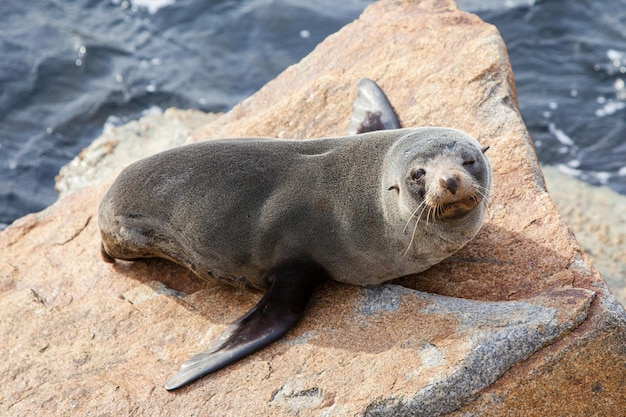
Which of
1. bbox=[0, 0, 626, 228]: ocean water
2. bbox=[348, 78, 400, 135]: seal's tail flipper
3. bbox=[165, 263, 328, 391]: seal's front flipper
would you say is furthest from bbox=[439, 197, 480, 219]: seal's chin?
bbox=[0, 0, 626, 228]: ocean water

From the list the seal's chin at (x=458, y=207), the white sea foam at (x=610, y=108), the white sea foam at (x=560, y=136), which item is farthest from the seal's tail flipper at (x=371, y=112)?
the white sea foam at (x=610, y=108)

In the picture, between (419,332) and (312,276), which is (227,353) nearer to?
(312,276)

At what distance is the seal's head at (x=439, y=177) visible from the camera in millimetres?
5105

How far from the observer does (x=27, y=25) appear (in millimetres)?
13945

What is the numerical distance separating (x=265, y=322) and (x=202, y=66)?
845 centimetres

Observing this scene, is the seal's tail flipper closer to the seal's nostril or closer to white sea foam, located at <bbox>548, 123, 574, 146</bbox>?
the seal's nostril

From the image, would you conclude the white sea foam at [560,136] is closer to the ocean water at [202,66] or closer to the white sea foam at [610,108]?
the ocean water at [202,66]

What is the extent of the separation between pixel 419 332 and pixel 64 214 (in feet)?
13.4

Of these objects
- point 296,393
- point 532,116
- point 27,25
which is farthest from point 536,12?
point 296,393

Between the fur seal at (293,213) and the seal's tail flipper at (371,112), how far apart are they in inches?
32.2

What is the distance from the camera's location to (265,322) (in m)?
5.62

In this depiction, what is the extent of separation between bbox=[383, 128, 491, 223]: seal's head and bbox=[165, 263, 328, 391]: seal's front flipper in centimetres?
87

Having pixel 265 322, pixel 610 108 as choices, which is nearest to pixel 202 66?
pixel 610 108

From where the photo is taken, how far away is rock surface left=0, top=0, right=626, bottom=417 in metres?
4.89
